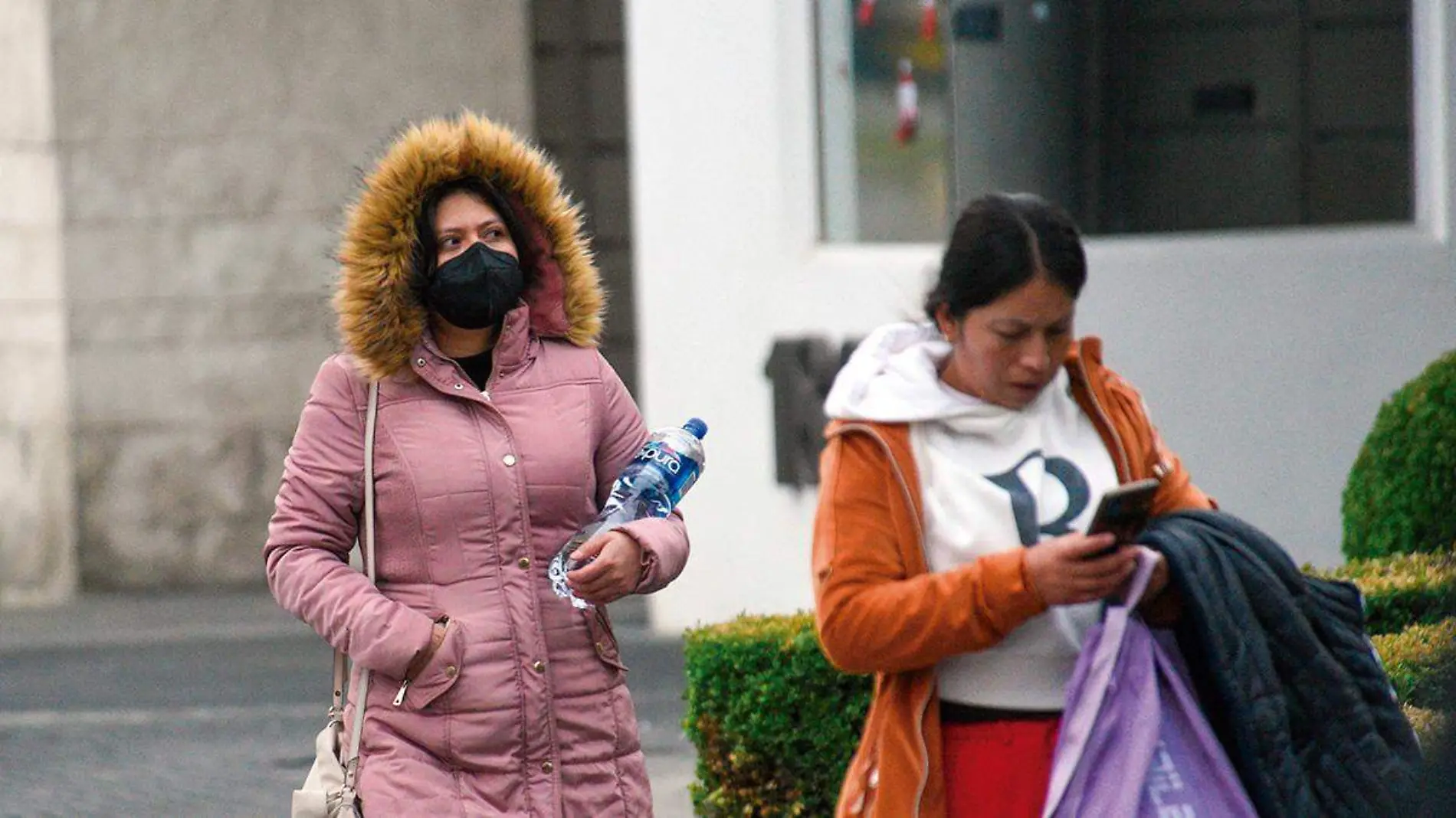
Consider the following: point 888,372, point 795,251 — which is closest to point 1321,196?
point 795,251

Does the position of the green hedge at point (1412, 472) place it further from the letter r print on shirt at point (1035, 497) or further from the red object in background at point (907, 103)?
the red object in background at point (907, 103)

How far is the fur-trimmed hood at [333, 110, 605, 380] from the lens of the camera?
3.89 meters

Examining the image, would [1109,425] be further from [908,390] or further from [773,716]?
[773,716]

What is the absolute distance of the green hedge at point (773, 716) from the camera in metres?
5.73

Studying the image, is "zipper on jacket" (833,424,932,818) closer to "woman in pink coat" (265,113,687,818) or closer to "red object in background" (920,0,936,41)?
"woman in pink coat" (265,113,687,818)

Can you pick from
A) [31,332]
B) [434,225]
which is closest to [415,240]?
[434,225]

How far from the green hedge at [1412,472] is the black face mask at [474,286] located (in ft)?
9.25

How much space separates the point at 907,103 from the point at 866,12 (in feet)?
1.45

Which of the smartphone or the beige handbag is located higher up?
the smartphone

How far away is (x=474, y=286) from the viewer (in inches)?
154

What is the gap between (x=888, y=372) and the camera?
342 cm

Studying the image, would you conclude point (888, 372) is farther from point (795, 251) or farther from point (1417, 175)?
point (795, 251)

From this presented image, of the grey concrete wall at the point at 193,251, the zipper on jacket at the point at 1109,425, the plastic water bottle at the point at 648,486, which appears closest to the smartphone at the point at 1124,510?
the zipper on jacket at the point at 1109,425

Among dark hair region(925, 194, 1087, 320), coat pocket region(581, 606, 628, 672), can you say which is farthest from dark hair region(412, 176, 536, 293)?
dark hair region(925, 194, 1087, 320)
